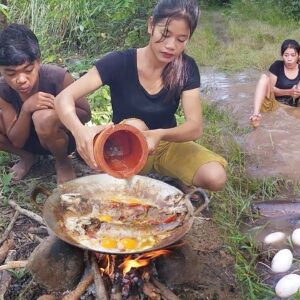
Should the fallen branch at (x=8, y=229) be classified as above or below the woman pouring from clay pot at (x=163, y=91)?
below

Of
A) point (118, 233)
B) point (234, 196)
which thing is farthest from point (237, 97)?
point (118, 233)

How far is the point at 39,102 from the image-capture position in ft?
9.82

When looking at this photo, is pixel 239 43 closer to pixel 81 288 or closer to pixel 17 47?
pixel 17 47

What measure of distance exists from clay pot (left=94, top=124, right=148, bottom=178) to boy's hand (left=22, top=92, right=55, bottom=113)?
3.37 ft

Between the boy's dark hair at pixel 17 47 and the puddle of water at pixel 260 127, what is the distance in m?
1.82

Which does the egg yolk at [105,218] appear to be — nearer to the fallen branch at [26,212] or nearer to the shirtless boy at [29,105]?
the fallen branch at [26,212]

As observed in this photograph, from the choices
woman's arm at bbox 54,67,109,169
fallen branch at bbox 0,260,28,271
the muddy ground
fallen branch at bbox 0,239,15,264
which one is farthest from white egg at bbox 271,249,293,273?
fallen branch at bbox 0,239,15,264

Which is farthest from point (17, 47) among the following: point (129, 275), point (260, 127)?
point (260, 127)

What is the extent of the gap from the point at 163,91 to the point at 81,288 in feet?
4.19

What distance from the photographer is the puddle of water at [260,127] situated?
3.66 meters

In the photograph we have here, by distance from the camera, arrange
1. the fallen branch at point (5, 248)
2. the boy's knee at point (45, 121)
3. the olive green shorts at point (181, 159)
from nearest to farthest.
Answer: the fallen branch at point (5, 248) → the olive green shorts at point (181, 159) → the boy's knee at point (45, 121)

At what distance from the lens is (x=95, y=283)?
1999 millimetres

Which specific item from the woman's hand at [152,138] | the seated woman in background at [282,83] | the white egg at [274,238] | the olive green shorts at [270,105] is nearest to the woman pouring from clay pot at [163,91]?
the woman's hand at [152,138]

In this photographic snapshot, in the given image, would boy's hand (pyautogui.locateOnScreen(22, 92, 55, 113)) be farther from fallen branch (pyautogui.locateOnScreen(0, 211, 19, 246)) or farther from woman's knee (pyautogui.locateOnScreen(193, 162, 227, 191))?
woman's knee (pyautogui.locateOnScreen(193, 162, 227, 191))
